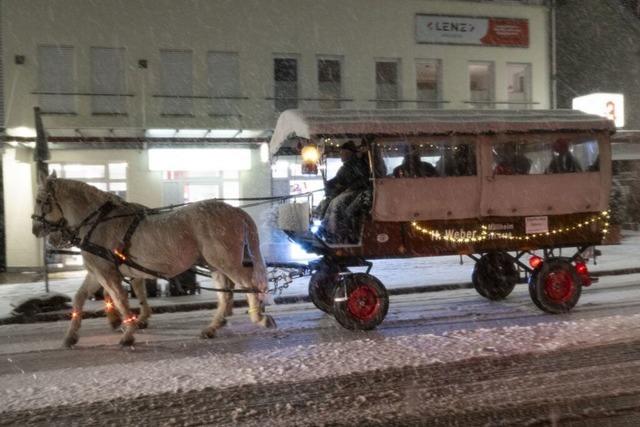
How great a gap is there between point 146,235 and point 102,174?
489 inches

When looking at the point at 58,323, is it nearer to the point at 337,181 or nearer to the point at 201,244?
the point at 201,244

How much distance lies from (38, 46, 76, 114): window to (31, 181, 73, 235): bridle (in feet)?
39.3

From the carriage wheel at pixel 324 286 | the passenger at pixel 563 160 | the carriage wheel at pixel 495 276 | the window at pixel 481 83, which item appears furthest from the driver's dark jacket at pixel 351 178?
the window at pixel 481 83

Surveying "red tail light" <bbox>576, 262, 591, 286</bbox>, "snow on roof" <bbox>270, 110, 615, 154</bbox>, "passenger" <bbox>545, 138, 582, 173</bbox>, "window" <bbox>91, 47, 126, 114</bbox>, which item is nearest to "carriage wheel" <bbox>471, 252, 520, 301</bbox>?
"red tail light" <bbox>576, 262, 591, 286</bbox>

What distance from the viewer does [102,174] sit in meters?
19.2

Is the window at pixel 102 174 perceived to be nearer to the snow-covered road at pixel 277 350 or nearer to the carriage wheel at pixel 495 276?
the snow-covered road at pixel 277 350

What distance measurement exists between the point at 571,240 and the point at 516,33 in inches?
596

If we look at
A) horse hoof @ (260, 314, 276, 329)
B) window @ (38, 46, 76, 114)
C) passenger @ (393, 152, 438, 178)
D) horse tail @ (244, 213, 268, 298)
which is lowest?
horse hoof @ (260, 314, 276, 329)

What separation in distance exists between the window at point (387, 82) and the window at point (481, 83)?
2.65 m

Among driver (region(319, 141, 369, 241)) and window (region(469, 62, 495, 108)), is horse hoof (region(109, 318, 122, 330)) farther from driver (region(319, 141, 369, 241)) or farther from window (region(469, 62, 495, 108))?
window (region(469, 62, 495, 108))

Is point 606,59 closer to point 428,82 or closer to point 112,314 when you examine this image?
point 428,82

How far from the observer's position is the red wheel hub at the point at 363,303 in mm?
8109

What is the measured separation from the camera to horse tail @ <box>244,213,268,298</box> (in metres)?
7.77

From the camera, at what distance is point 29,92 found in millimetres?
18281
